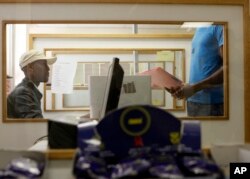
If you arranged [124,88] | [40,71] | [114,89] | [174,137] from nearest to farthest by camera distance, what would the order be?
[174,137] → [114,89] → [124,88] → [40,71]

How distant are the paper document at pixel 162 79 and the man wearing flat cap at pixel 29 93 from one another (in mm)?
498

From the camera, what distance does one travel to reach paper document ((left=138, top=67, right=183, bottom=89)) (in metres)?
1.47

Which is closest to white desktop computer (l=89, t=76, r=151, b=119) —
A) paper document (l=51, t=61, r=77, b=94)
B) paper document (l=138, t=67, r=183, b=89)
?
paper document (l=138, t=67, r=183, b=89)

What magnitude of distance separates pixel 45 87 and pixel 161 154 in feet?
3.19

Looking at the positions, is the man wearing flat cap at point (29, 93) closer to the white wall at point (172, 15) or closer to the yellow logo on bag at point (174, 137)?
the white wall at point (172, 15)

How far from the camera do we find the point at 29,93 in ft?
4.54

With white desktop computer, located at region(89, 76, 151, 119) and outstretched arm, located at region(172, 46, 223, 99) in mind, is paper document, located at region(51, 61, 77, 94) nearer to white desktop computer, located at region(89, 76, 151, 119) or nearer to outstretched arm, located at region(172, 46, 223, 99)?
white desktop computer, located at region(89, 76, 151, 119)

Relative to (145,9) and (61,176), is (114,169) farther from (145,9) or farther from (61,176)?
(145,9)

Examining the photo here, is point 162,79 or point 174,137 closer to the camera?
point 174,137

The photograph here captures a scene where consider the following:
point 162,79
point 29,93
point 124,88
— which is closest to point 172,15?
point 162,79

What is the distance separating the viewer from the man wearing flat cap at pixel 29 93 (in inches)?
53.3

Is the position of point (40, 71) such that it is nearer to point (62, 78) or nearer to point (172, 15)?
point (62, 78)

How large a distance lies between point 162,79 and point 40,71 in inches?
23.6

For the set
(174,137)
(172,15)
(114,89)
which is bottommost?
(174,137)
